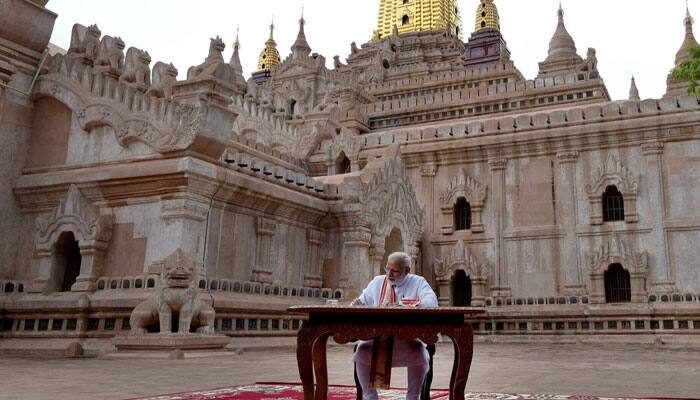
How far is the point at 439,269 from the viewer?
23719mm

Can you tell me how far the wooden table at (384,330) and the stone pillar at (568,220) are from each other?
17927 mm

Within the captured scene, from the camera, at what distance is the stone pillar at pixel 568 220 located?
2203cm

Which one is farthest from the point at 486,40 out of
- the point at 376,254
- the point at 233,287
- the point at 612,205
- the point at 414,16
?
the point at 233,287

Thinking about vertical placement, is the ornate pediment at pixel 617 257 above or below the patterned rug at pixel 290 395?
above

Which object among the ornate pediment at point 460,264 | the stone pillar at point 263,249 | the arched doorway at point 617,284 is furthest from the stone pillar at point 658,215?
the stone pillar at point 263,249

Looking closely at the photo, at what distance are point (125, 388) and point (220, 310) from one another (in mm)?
6242

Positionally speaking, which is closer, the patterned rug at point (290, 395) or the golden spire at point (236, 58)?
the patterned rug at point (290, 395)

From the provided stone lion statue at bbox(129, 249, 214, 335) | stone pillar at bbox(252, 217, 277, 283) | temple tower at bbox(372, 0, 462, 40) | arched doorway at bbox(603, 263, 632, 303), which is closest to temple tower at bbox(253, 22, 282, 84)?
temple tower at bbox(372, 0, 462, 40)

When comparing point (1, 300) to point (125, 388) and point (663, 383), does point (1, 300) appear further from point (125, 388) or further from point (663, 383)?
point (663, 383)

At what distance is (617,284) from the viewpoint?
21984 millimetres

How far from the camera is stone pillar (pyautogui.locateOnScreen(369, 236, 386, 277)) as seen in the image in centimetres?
1772

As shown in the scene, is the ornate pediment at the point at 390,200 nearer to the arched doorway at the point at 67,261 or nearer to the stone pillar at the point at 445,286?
the stone pillar at the point at 445,286

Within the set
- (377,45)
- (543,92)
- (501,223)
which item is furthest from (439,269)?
(377,45)

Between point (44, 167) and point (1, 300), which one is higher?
point (44, 167)
